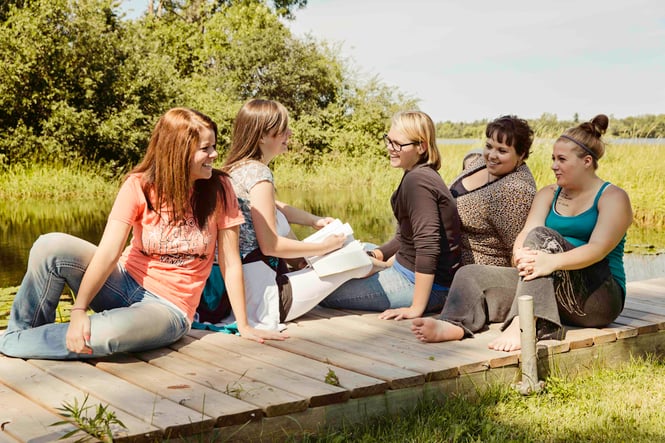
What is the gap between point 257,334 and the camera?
3508 millimetres

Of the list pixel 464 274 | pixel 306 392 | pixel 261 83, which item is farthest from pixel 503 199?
pixel 261 83

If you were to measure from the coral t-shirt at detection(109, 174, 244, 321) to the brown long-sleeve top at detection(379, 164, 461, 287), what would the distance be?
0.83 metres

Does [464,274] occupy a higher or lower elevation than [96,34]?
lower

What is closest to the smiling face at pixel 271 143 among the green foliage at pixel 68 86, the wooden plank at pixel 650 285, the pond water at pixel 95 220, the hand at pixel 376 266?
the hand at pixel 376 266

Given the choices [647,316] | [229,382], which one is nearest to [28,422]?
[229,382]

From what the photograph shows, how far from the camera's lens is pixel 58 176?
49.3 feet

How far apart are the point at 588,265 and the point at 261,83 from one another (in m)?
19.9

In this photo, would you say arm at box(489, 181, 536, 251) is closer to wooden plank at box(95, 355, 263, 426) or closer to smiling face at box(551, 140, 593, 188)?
smiling face at box(551, 140, 593, 188)

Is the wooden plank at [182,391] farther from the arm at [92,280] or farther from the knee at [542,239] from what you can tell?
the knee at [542,239]

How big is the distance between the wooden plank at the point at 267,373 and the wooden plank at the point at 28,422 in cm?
73

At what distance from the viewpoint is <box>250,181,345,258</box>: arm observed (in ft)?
11.8

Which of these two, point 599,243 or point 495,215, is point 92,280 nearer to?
point 495,215

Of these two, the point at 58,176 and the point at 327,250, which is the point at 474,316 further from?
the point at 58,176

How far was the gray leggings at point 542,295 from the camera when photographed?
343 cm
